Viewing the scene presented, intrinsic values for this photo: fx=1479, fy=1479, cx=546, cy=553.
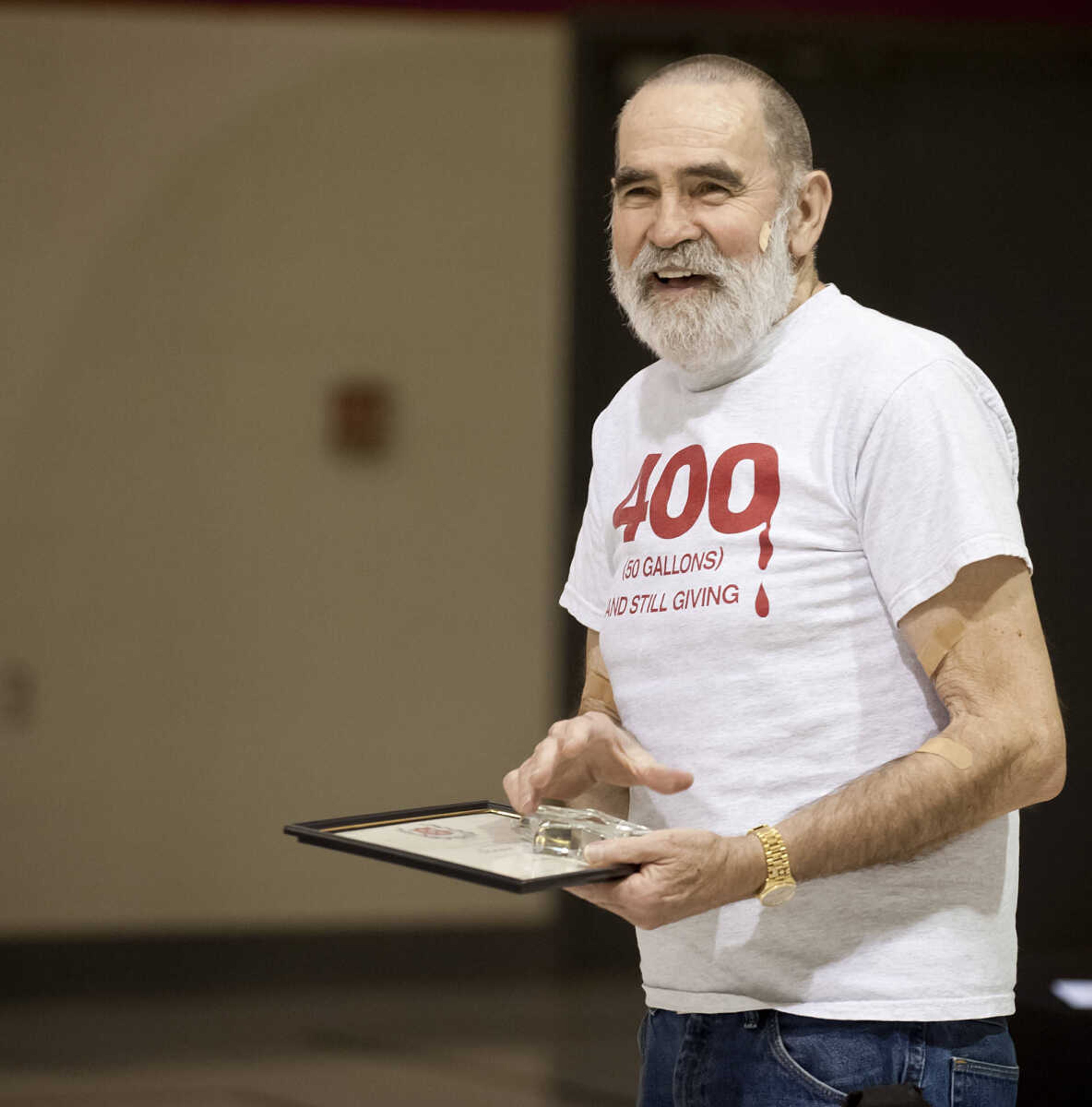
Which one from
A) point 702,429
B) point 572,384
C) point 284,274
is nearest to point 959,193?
point 572,384

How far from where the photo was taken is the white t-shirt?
1216 millimetres

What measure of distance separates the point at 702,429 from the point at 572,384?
3153mm

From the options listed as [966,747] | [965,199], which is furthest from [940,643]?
[965,199]

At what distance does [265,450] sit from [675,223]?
125 inches

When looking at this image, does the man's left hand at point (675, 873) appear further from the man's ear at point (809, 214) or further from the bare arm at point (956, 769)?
the man's ear at point (809, 214)

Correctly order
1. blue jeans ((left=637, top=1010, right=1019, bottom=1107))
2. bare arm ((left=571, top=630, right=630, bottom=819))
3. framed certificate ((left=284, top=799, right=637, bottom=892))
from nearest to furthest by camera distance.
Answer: framed certificate ((left=284, top=799, right=637, bottom=892)), blue jeans ((left=637, top=1010, right=1019, bottom=1107)), bare arm ((left=571, top=630, right=630, bottom=819))

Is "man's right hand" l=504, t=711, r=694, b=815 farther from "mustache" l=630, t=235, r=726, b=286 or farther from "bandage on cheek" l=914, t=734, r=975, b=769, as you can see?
"mustache" l=630, t=235, r=726, b=286

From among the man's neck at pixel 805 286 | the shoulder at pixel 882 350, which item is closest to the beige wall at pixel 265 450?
the man's neck at pixel 805 286

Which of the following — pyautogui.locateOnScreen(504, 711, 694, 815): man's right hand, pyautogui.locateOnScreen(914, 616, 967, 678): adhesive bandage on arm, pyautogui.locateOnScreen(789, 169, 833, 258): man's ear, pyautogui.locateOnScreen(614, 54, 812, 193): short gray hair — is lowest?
pyautogui.locateOnScreen(504, 711, 694, 815): man's right hand

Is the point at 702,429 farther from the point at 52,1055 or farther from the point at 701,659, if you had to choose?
the point at 52,1055

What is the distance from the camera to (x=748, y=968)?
1.27 metres

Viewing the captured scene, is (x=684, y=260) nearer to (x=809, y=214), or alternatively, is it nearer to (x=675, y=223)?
(x=675, y=223)

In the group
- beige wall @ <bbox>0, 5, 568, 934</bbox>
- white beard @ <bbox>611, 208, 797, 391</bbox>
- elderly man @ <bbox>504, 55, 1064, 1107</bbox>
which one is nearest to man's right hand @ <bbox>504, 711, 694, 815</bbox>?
elderly man @ <bbox>504, 55, 1064, 1107</bbox>

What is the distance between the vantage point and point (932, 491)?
1.19 m
